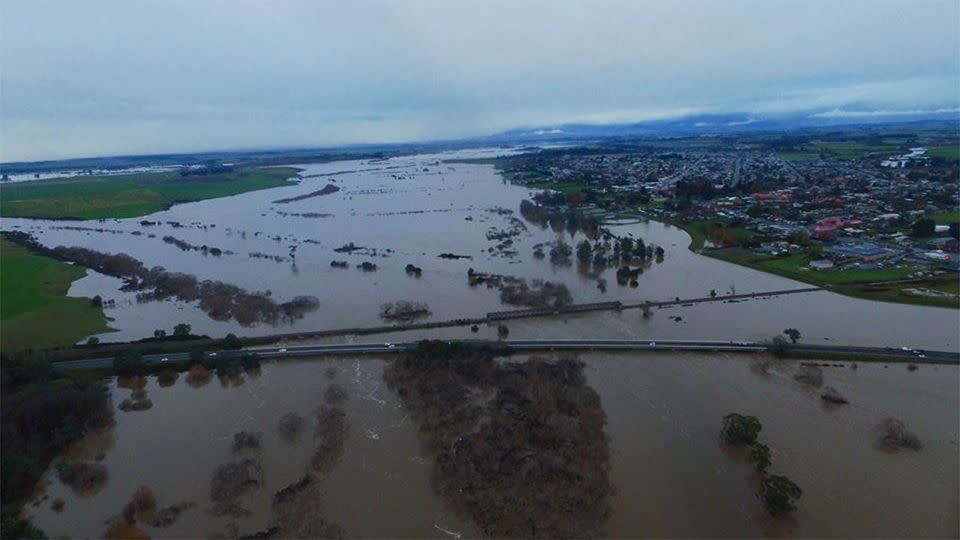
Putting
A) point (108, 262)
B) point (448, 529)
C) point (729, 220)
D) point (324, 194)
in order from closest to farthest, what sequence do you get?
1. point (448, 529)
2. point (108, 262)
3. point (729, 220)
4. point (324, 194)

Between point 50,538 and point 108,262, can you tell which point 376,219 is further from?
point 50,538

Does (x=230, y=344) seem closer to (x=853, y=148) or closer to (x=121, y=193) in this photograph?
(x=121, y=193)

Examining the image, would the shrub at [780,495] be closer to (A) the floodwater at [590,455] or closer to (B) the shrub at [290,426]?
(A) the floodwater at [590,455]

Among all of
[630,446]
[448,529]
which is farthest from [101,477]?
[630,446]

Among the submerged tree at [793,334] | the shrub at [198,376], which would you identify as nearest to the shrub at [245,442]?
the shrub at [198,376]

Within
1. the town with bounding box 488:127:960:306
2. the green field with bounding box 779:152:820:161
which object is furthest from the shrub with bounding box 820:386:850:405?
the green field with bounding box 779:152:820:161

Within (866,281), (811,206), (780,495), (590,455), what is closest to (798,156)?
(811,206)
